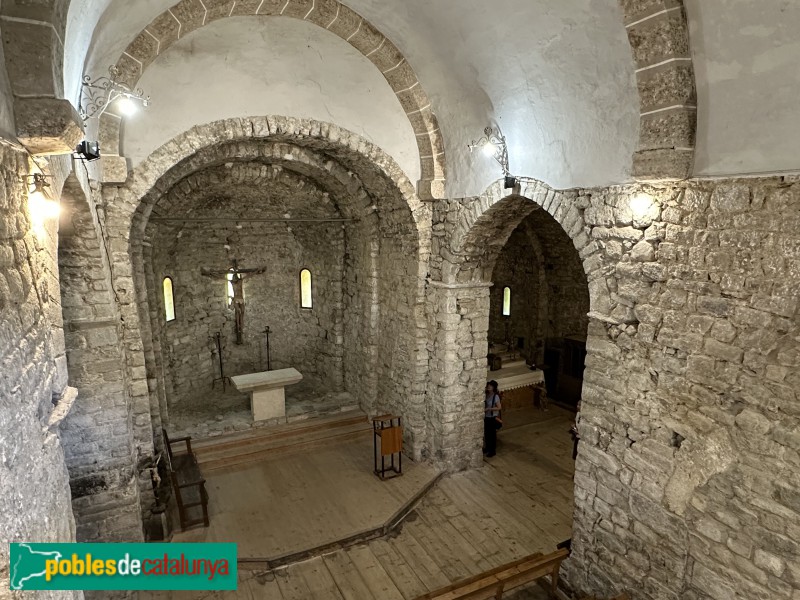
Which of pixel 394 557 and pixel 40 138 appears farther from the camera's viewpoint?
pixel 394 557

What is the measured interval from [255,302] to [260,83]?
557 cm

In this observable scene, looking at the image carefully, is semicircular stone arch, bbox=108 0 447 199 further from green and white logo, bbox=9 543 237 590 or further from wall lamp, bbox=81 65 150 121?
green and white logo, bbox=9 543 237 590

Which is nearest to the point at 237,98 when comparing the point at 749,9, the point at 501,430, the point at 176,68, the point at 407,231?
the point at 176,68

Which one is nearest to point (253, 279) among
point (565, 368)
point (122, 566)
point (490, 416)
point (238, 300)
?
point (238, 300)

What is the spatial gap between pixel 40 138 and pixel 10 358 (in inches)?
40.9

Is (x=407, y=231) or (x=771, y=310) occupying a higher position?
(x=407, y=231)

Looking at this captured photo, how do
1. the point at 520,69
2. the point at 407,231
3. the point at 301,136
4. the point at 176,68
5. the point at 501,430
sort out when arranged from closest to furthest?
the point at 520,69 → the point at 176,68 → the point at 301,136 → the point at 407,231 → the point at 501,430

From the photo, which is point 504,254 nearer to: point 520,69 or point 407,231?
point 407,231

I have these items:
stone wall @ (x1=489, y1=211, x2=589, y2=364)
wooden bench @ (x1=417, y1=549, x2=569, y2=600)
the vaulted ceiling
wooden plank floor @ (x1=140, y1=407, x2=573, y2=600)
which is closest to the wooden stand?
wooden plank floor @ (x1=140, y1=407, x2=573, y2=600)

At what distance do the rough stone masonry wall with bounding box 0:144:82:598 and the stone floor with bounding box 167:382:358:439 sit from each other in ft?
19.0

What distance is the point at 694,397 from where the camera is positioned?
386cm

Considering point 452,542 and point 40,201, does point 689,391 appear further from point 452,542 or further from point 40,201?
point 40,201

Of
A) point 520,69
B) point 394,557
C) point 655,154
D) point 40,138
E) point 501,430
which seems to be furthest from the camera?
point 501,430

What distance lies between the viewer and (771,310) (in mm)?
3316
